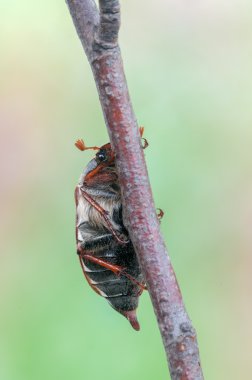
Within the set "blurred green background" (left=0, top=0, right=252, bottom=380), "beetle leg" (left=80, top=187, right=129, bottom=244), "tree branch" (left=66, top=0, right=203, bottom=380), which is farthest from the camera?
"blurred green background" (left=0, top=0, right=252, bottom=380)

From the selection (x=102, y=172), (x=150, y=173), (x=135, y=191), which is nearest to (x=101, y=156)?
(x=102, y=172)

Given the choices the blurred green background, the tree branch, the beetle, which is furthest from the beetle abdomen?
the blurred green background

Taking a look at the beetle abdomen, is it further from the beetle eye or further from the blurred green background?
the blurred green background

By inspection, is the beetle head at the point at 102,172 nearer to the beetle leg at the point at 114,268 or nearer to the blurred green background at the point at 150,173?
the beetle leg at the point at 114,268

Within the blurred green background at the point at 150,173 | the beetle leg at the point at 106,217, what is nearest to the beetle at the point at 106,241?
the beetle leg at the point at 106,217

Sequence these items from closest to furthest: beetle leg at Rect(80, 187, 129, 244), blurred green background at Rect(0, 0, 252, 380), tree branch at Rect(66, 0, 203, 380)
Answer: tree branch at Rect(66, 0, 203, 380) → beetle leg at Rect(80, 187, 129, 244) → blurred green background at Rect(0, 0, 252, 380)

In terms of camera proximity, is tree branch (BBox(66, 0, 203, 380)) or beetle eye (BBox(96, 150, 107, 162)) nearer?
tree branch (BBox(66, 0, 203, 380))
